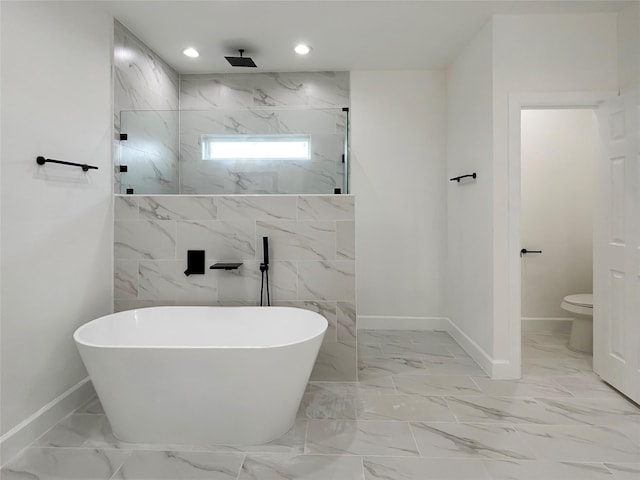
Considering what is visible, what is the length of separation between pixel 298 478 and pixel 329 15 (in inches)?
116

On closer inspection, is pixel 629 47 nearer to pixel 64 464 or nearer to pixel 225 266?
pixel 225 266

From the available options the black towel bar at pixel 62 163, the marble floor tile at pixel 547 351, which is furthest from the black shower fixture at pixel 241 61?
the marble floor tile at pixel 547 351

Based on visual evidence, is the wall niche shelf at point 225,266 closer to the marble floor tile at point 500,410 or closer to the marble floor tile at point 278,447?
Result: the marble floor tile at point 278,447

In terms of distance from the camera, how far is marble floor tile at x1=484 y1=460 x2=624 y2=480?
5.58 feet

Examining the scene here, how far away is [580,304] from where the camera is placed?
325 centimetres

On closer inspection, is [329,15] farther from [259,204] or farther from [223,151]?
[259,204]

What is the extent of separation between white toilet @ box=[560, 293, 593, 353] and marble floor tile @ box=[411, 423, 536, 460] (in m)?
1.70

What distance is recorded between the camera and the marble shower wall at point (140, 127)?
282 centimetres

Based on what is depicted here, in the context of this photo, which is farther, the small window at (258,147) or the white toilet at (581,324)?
the white toilet at (581,324)

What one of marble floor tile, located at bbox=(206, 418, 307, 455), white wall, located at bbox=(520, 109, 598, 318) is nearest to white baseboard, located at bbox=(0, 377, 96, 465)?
marble floor tile, located at bbox=(206, 418, 307, 455)

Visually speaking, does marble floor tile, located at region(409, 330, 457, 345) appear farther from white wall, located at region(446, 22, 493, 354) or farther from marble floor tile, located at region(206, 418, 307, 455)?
marble floor tile, located at region(206, 418, 307, 455)

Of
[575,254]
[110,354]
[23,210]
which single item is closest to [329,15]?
[23,210]

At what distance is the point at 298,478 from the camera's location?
1.70 meters

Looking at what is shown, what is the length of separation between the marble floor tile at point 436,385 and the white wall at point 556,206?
1.67m
